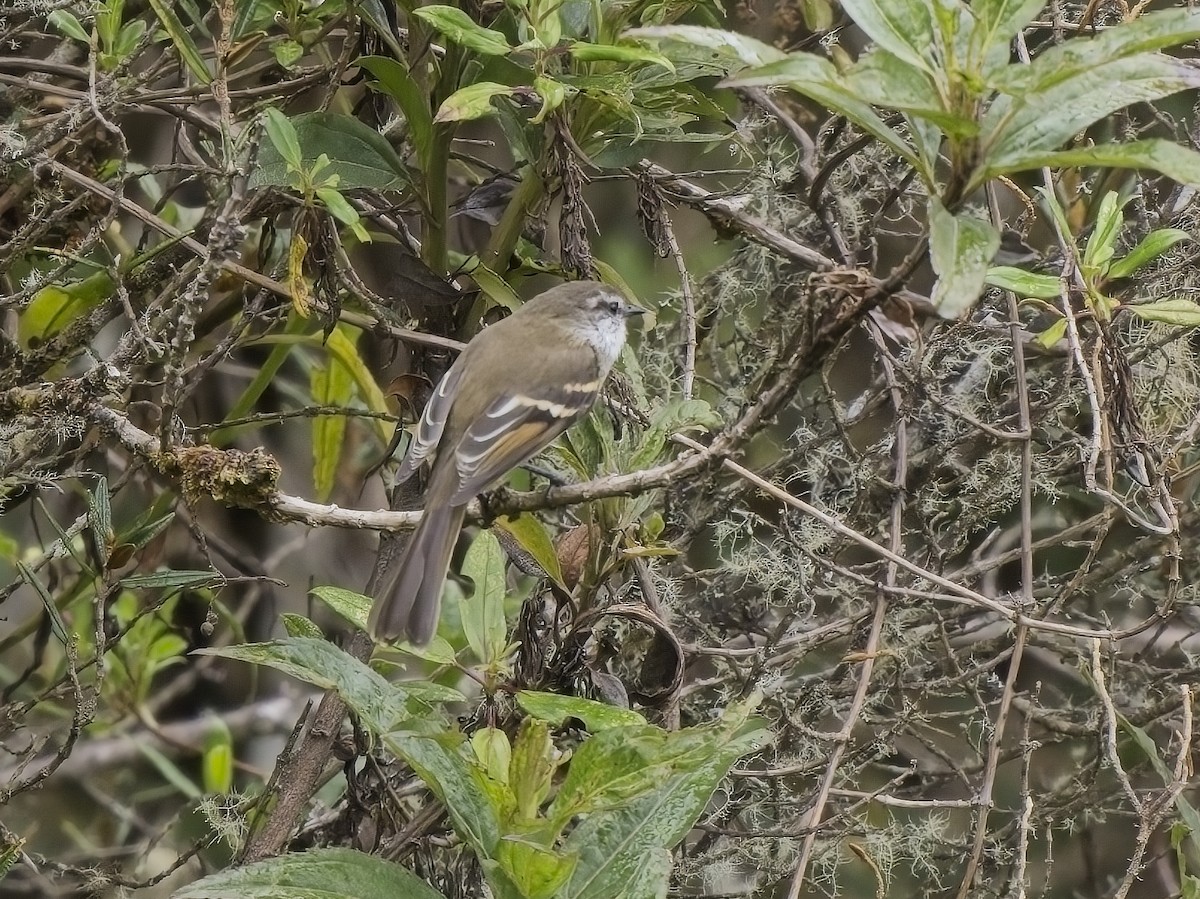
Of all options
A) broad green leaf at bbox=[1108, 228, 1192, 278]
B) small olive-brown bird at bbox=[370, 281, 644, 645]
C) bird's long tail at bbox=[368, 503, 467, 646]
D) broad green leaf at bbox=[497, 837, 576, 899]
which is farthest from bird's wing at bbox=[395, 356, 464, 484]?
broad green leaf at bbox=[1108, 228, 1192, 278]

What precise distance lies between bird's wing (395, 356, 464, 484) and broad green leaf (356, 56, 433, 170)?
46cm

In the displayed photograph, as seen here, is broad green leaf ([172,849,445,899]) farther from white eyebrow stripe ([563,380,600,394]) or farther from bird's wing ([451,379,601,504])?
white eyebrow stripe ([563,380,600,394])

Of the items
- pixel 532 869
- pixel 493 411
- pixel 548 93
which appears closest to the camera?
pixel 532 869

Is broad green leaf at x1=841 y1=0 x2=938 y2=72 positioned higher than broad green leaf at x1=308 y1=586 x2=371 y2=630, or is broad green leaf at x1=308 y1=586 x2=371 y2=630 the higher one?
broad green leaf at x1=841 y1=0 x2=938 y2=72

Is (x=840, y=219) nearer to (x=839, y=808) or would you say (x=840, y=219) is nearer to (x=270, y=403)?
(x=839, y=808)

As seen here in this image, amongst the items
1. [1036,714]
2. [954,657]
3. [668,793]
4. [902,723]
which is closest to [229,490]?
[668,793]

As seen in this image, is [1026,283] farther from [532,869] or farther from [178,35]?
[178,35]

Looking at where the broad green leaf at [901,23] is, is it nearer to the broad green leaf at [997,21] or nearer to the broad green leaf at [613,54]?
the broad green leaf at [997,21]

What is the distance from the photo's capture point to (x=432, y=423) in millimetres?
2604

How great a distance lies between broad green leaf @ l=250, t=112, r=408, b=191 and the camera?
237cm

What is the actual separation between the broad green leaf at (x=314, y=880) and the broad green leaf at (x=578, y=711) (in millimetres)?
312

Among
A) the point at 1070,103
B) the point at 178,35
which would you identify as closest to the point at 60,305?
the point at 178,35

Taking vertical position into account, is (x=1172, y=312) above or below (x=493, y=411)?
above

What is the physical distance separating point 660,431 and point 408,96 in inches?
31.5
